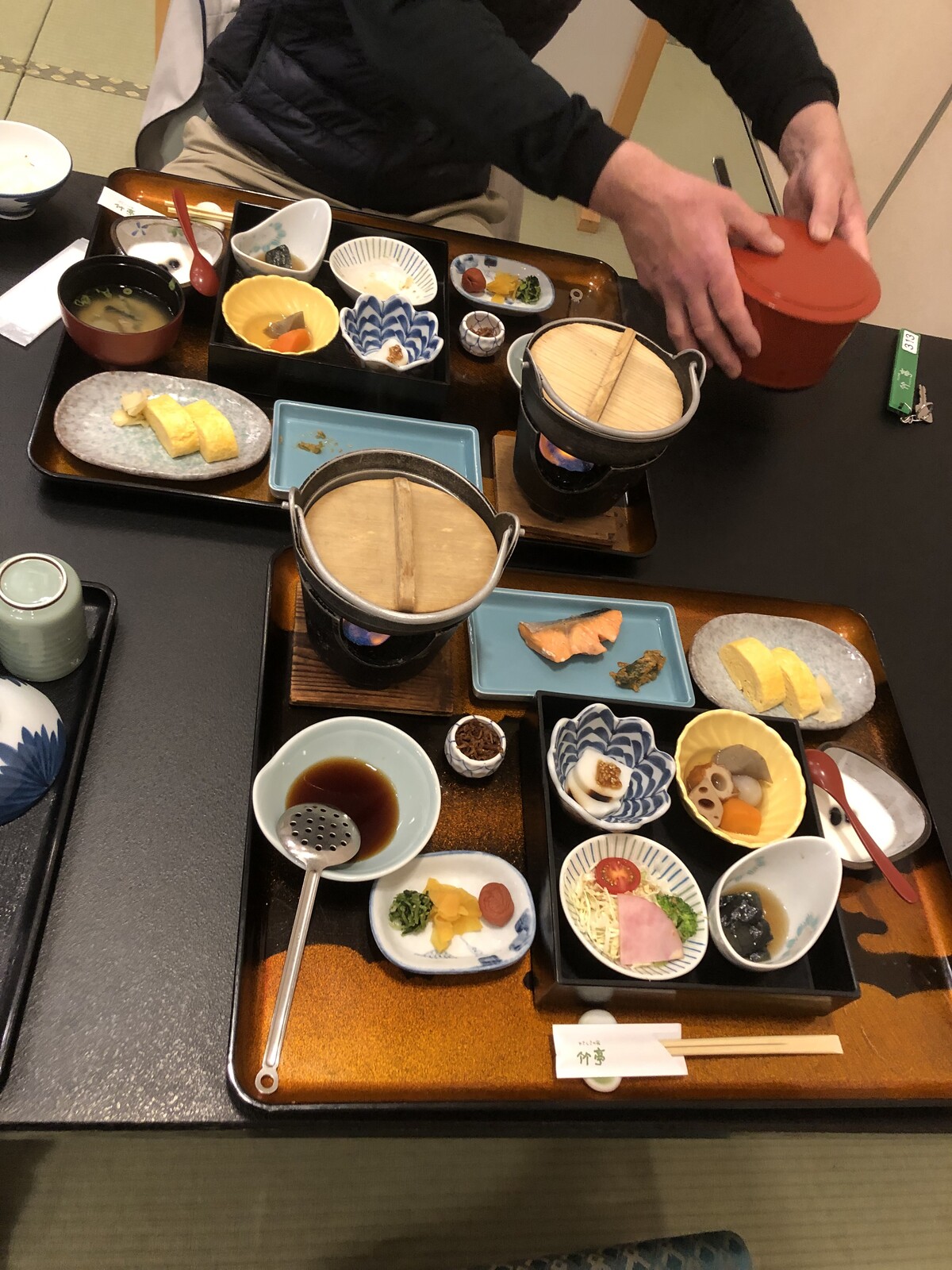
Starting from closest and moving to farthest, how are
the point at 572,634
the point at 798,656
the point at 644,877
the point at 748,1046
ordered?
1. the point at 748,1046
2. the point at 644,877
3. the point at 572,634
4. the point at 798,656

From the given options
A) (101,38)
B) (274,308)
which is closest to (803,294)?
(274,308)

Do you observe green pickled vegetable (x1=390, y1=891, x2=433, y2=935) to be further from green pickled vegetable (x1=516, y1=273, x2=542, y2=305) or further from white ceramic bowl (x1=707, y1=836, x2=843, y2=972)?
green pickled vegetable (x1=516, y1=273, x2=542, y2=305)

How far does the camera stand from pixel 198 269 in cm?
175

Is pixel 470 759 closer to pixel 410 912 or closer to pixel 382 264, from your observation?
pixel 410 912

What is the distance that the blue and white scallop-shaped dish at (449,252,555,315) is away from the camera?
2004 mm

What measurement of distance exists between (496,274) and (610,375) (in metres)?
0.74

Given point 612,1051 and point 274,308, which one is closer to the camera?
point 612,1051

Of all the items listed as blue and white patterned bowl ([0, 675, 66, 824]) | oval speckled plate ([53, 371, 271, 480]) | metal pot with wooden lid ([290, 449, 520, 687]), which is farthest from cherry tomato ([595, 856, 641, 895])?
oval speckled plate ([53, 371, 271, 480])

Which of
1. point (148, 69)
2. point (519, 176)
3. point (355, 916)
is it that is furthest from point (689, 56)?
point (355, 916)

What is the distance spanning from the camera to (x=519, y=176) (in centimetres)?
178

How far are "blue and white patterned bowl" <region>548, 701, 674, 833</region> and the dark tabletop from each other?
1.56 feet

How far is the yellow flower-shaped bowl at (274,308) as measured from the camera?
67.3 inches

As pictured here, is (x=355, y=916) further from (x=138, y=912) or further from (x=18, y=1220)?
(x=18, y=1220)

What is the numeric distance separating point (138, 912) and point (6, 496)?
2.75 ft
